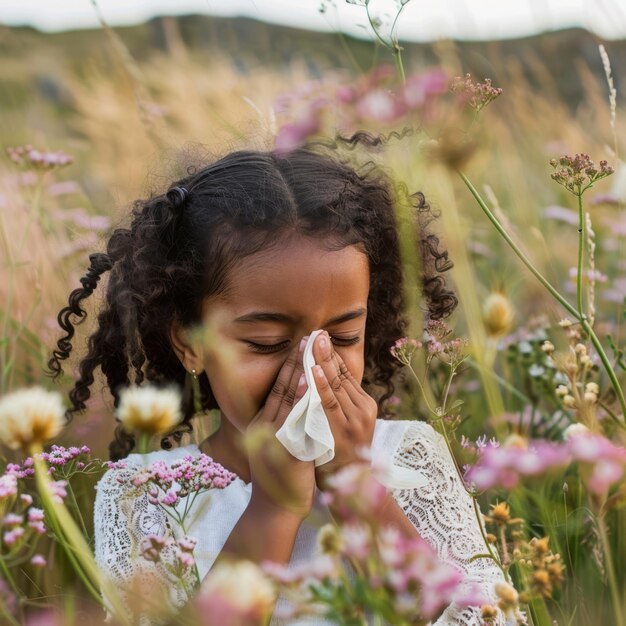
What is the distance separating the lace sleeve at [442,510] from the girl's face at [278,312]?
0.35 meters

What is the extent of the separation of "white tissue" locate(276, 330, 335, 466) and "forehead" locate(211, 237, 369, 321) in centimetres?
15

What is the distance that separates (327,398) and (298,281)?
255 mm

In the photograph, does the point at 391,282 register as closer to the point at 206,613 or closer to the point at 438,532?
the point at 438,532

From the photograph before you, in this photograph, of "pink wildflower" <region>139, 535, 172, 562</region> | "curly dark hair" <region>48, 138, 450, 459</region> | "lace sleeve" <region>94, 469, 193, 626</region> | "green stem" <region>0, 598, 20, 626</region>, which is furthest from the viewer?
"curly dark hair" <region>48, 138, 450, 459</region>

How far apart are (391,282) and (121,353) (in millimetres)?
768

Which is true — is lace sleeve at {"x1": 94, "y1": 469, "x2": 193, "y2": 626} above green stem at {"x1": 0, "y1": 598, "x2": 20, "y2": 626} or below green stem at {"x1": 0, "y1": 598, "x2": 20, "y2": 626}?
below

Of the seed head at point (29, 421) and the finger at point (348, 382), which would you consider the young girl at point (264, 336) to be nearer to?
the finger at point (348, 382)

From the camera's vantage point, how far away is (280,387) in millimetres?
1932

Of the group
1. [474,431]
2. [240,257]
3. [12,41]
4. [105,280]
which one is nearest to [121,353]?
[105,280]

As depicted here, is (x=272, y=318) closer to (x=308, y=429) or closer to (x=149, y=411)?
(x=308, y=429)

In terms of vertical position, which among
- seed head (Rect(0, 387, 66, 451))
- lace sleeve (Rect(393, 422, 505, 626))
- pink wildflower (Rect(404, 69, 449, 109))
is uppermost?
pink wildflower (Rect(404, 69, 449, 109))

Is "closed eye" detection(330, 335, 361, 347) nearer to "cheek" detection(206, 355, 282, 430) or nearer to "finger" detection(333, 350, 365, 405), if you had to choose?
"finger" detection(333, 350, 365, 405)

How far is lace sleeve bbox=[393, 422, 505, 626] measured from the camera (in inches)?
80.7

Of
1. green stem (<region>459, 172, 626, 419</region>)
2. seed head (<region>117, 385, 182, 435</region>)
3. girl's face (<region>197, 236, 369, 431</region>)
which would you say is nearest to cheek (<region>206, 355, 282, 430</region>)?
girl's face (<region>197, 236, 369, 431</region>)
